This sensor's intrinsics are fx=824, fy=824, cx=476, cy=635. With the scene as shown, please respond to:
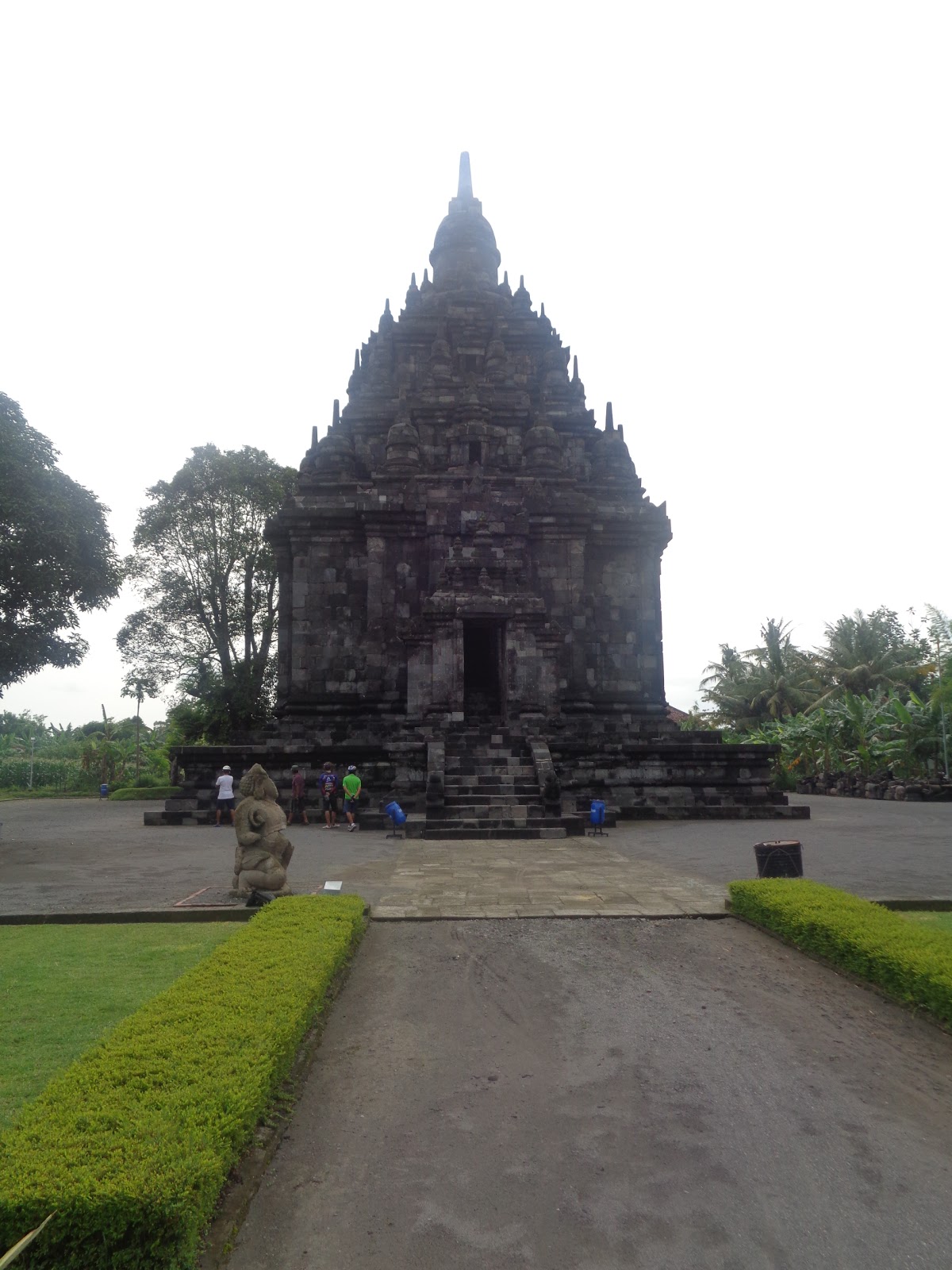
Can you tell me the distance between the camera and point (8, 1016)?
509 centimetres

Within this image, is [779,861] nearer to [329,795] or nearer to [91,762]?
[329,795]

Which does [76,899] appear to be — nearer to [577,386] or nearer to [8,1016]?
[8,1016]

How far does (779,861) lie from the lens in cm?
972

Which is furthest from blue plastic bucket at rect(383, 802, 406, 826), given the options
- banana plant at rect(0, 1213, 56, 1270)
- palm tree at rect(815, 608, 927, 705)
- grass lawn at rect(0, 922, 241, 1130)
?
palm tree at rect(815, 608, 927, 705)

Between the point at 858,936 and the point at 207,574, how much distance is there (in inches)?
1242

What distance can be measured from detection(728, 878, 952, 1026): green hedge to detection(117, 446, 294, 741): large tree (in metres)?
27.5

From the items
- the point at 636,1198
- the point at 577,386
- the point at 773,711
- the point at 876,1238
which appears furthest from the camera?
the point at 773,711

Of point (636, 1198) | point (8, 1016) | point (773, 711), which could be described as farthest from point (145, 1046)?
point (773, 711)

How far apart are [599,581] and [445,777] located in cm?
941

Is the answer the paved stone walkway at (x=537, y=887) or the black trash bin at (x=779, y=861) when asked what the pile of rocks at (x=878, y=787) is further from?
the black trash bin at (x=779, y=861)

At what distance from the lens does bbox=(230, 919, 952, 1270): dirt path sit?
308 centimetres

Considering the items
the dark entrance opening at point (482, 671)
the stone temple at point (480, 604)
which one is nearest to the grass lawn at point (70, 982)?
the stone temple at point (480, 604)

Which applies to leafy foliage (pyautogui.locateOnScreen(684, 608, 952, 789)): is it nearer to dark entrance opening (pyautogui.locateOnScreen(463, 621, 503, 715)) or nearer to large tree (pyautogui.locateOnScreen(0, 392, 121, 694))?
dark entrance opening (pyautogui.locateOnScreen(463, 621, 503, 715))

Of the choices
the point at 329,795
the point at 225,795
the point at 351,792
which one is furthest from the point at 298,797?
the point at 351,792
